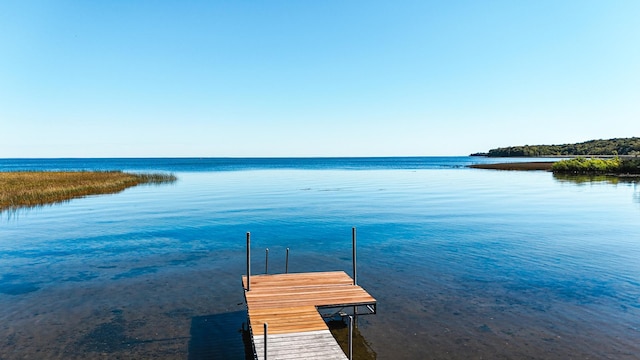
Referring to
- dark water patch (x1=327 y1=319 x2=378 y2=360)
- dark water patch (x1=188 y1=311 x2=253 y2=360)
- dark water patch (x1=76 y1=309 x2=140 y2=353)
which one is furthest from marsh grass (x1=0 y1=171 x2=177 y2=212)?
dark water patch (x1=327 y1=319 x2=378 y2=360)

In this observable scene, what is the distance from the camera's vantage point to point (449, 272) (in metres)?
19.9

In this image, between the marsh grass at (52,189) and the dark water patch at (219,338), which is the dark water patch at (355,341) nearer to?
the dark water patch at (219,338)

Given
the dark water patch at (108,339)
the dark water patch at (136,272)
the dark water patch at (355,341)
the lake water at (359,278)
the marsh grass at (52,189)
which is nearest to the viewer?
the dark water patch at (355,341)

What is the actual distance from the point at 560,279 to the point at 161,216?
102 feet

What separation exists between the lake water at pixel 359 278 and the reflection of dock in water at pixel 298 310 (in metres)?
1.19

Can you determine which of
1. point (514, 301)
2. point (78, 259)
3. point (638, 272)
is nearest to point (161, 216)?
point (78, 259)

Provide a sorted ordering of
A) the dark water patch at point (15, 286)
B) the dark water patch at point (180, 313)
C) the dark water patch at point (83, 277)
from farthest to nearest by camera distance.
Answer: the dark water patch at point (83, 277)
the dark water patch at point (15, 286)
the dark water patch at point (180, 313)

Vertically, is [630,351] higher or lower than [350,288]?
lower

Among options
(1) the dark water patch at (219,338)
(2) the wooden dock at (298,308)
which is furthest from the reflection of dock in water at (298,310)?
(1) the dark water patch at (219,338)

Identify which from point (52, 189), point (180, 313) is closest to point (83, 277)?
point (180, 313)

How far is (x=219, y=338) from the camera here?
13367mm

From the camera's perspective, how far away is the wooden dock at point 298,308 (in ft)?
34.4

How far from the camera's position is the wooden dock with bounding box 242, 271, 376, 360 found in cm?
1050

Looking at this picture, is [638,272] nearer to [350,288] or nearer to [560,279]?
[560,279]
